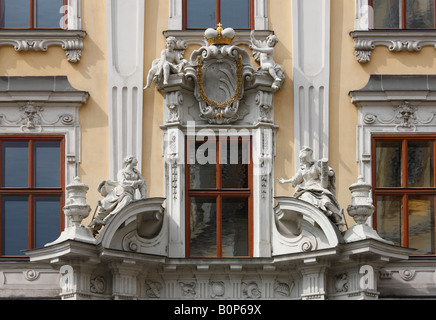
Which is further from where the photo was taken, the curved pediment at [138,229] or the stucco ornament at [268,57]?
the stucco ornament at [268,57]

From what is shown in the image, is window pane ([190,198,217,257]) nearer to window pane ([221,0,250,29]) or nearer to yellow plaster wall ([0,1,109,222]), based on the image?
yellow plaster wall ([0,1,109,222])

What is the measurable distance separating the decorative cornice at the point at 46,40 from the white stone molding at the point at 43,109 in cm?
50

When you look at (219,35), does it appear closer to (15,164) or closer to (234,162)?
(234,162)

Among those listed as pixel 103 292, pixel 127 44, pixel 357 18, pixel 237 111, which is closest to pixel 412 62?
pixel 357 18

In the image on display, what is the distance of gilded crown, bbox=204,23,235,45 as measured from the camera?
21875mm

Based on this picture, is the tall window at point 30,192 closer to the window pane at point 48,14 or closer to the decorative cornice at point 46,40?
the decorative cornice at point 46,40

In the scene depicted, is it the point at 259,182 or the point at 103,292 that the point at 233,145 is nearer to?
the point at 259,182

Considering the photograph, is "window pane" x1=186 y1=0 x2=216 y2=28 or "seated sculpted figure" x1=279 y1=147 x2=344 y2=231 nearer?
"seated sculpted figure" x1=279 y1=147 x2=344 y2=231

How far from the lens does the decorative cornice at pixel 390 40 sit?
22344 mm

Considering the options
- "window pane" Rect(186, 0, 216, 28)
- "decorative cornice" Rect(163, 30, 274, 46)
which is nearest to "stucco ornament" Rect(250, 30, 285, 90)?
"decorative cornice" Rect(163, 30, 274, 46)

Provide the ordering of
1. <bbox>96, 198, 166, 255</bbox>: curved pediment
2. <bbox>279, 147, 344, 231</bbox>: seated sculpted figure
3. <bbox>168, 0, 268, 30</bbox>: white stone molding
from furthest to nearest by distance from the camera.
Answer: <bbox>168, 0, 268, 30</bbox>: white stone molding
<bbox>279, 147, 344, 231</bbox>: seated sculpted figure
<bbox>96, 198, 166, 255</bbox>: curved pediment

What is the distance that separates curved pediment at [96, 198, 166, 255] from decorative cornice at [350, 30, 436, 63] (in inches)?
156

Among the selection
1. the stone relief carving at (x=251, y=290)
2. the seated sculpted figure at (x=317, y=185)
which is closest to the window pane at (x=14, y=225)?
the stone relief carving at (x=251, y=290)

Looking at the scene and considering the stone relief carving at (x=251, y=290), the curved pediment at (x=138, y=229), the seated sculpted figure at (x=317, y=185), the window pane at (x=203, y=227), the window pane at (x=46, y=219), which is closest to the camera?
the curved pediment at (x=138, y=229)
